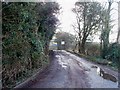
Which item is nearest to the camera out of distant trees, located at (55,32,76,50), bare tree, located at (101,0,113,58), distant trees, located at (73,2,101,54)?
bare tree, located at (101,0,113,58)

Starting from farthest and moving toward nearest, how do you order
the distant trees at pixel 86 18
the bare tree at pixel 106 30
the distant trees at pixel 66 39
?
1. the distant trees at pixel 66 39
2. the distant trees at pixel 86 18
3. the bare tree at pixel 106 30

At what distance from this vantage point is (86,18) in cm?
3038

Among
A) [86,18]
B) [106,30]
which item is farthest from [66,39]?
[106,30]

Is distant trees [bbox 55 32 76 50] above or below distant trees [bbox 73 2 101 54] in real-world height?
below

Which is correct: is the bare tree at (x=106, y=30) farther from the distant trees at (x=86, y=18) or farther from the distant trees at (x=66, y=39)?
the distant trees at (x=66, y=39)

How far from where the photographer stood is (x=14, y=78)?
8836 millimetres

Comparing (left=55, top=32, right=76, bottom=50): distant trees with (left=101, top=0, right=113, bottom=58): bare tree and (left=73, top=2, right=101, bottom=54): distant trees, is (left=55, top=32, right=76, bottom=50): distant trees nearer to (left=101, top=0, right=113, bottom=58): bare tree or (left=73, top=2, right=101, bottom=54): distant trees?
(left=73, top=2, right=101, bottom=54): distant trees

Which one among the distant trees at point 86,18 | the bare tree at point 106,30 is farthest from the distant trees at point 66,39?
the bare tree at point 106,30

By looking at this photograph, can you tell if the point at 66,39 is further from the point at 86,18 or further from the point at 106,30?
the point at 106,30

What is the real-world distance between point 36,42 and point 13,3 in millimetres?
4036

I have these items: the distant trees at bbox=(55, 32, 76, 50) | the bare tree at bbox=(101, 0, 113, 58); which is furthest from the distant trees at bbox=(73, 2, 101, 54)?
the distant trees at bbox=(55, 32, 76, 50)

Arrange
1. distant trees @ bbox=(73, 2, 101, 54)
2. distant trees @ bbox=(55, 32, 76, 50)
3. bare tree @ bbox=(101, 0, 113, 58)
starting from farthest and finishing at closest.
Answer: distant trees @ bbox=(55, 32, 76, 50) → distant trees @ bbox=(73, 2, 101, 54) → bare tree @ bbox=(101, 0, 113, 58)

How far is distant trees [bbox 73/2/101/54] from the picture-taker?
92.4 feet

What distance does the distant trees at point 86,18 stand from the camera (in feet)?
92.4
